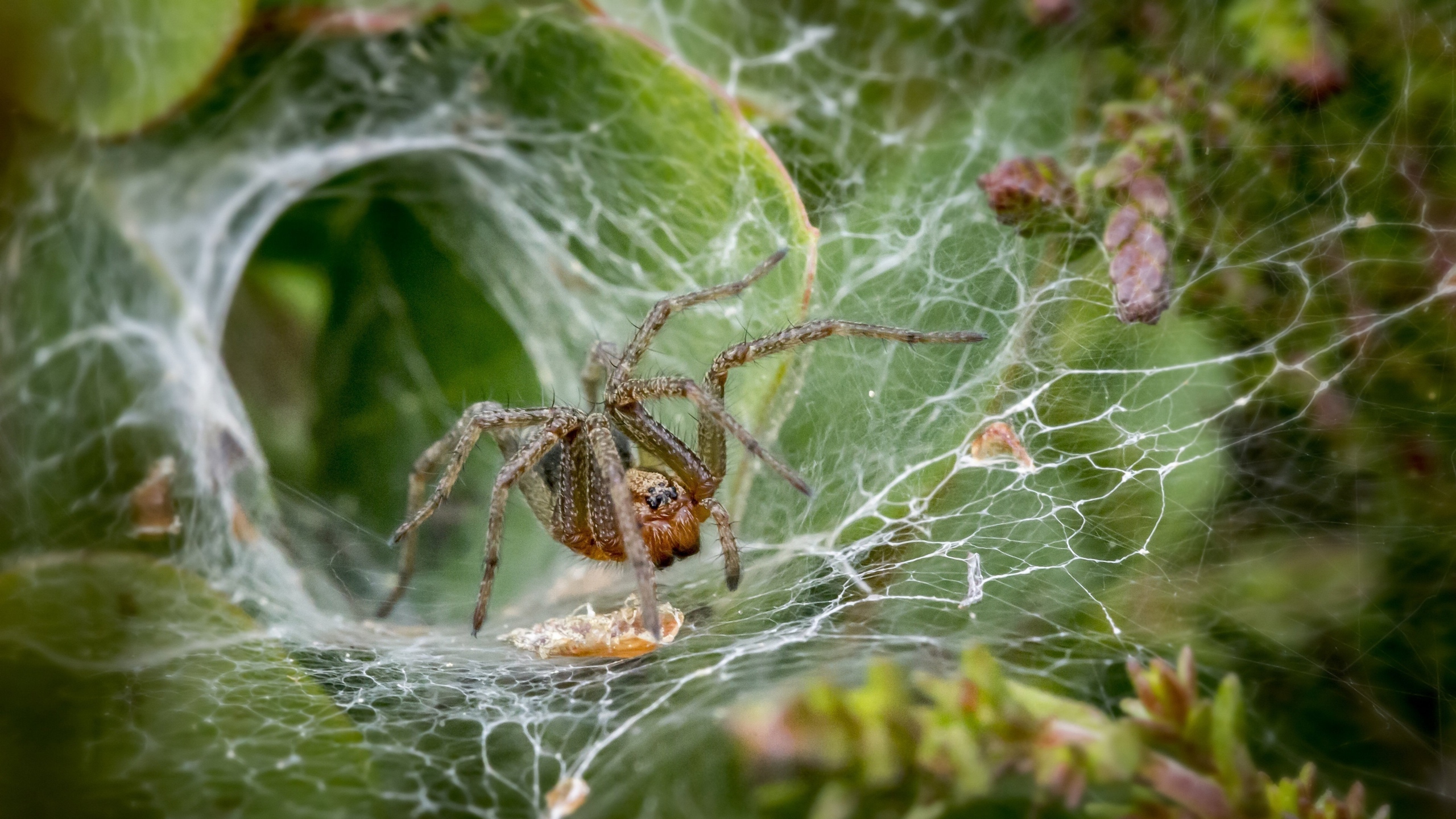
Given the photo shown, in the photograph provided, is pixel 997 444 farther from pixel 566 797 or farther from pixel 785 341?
pixel 566 797

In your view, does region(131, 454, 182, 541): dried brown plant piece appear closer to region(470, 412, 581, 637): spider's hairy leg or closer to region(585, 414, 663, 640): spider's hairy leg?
region(470, 412, 581, 637): spider's hairy leg

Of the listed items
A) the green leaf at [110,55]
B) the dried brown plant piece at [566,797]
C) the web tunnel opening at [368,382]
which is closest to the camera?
the dried brown plant piece at [566,797]

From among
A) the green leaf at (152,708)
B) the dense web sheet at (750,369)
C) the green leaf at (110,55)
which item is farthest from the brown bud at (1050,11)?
the green leaf at (152,708)

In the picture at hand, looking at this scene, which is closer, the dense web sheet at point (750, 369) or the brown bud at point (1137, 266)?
the dense web sheet at point (750, 369)

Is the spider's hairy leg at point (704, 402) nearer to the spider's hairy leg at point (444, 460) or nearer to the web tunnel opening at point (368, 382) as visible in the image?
the spider's hairy leg at point (444, 460)

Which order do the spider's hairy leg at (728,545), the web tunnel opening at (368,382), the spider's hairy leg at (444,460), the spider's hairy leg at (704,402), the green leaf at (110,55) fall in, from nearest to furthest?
the spider's hairy leg at (704,402)
the spider's hairy leg at (728,545)
the spider's hairy leg at (444,460)
the web tunnel opening at (368,382)
the green leaf at (110,55)

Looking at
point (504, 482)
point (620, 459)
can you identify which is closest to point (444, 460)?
point (504, 482)

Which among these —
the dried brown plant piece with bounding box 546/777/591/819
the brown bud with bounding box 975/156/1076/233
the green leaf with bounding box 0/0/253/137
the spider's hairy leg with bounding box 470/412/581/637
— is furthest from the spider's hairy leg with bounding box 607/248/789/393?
the green leaf with bounding box 0/0/253/137
